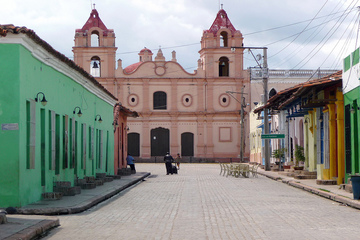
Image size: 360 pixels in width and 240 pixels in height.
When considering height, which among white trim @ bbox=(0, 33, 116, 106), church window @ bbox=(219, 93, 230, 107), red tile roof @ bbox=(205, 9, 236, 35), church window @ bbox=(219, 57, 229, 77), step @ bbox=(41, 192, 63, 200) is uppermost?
red tile roof @ bbox=(205, 9, 236, 35)

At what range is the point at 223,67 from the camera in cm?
6588

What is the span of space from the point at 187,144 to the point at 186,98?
4670 millimetres

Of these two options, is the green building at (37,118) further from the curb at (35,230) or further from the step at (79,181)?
the curb at (35,230)

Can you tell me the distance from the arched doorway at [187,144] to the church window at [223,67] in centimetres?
697

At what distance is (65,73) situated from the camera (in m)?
20.6

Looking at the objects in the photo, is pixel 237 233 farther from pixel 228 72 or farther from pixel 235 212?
pixel 228 72

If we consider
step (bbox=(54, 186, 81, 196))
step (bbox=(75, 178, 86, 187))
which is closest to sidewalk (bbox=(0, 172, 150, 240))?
step (bbox=(54, 186, 81, 196))

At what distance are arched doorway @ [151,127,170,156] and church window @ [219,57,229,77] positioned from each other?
8127 mm

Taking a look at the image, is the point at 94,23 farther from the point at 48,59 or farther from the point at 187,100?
the point at 48,59

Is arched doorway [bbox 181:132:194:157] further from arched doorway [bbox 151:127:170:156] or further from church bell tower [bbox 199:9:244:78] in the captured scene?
church bell tower [bbox 199:9:244:78]

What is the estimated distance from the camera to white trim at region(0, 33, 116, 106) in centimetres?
1502

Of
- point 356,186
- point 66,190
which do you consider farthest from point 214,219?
point 66,190

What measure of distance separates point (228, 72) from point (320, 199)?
4749cm

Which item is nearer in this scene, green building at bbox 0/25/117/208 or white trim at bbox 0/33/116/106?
green building at bbox 0/25/117/208
